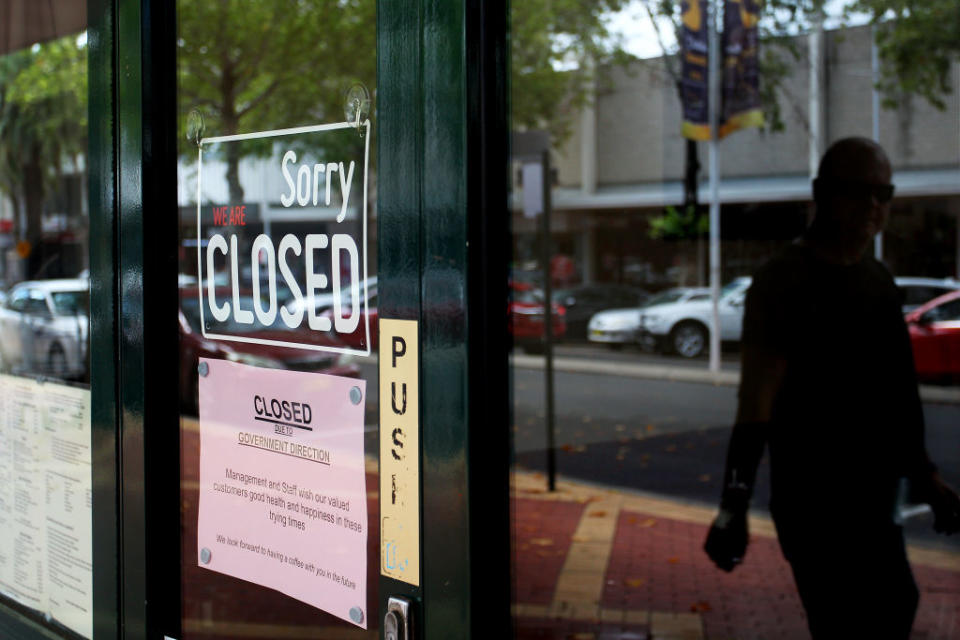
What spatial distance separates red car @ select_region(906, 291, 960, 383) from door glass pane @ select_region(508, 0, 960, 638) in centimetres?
3

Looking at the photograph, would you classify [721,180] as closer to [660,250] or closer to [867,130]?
[660,250]

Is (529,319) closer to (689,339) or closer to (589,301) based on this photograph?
(689,339)

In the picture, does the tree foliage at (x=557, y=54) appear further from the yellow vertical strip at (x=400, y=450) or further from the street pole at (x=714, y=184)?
the yellow vertical strip at (x=400, y=450)

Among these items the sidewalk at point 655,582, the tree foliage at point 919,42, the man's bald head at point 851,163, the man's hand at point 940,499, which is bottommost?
the sidewalk at point 655,582

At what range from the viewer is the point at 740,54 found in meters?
13.8

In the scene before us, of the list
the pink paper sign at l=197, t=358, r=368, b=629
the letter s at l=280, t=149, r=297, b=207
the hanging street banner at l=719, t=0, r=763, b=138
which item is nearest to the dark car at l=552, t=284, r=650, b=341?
the hanging street banner at l=719, t=0, r=763, b=138

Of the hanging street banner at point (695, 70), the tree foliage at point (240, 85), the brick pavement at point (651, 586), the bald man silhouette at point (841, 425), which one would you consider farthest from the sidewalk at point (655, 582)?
the hanging street banner at point (695, 70)

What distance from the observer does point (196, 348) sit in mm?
1847

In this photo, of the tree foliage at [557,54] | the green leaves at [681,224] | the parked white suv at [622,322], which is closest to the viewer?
the tree foliage at [557,54]

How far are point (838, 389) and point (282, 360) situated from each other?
2.13m

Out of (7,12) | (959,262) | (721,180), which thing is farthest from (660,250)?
(7,12)

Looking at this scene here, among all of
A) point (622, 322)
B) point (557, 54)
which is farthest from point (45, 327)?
point (622, 322)

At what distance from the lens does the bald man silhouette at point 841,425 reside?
307cm

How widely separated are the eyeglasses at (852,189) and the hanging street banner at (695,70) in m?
10.5
